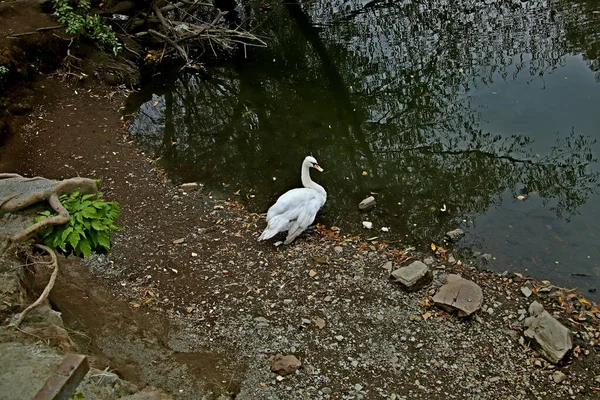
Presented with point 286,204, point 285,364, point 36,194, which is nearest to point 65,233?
point 36,194

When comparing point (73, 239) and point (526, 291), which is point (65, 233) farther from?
point (526, 291)

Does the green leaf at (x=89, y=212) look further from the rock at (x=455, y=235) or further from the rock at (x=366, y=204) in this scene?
the rock at (x=455, y=235)

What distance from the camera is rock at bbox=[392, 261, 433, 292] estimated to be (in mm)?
8086

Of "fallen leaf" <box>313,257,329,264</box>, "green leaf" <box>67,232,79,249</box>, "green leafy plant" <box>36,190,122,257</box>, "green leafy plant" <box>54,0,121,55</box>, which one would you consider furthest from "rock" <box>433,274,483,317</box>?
"green leafy plant" <box>54,0,121,55</box>

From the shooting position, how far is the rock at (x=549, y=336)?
6.95 metres

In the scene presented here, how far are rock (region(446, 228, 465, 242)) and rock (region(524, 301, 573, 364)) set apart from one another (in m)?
2.16

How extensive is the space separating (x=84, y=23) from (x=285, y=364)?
39.4 feet

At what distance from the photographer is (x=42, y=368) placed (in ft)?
15.4

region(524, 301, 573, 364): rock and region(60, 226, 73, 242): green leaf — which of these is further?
region(524, 301, 573, 364): rock

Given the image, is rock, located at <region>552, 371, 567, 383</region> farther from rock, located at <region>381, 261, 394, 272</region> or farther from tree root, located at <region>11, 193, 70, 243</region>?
tree root, located at <region>11, 193, 70, 243</region>

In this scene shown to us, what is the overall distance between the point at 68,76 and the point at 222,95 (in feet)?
13.6

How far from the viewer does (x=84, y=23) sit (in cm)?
1487

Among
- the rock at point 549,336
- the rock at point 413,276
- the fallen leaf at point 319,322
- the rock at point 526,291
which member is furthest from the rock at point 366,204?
the rock at point 549,336

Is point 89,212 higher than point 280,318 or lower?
higher
